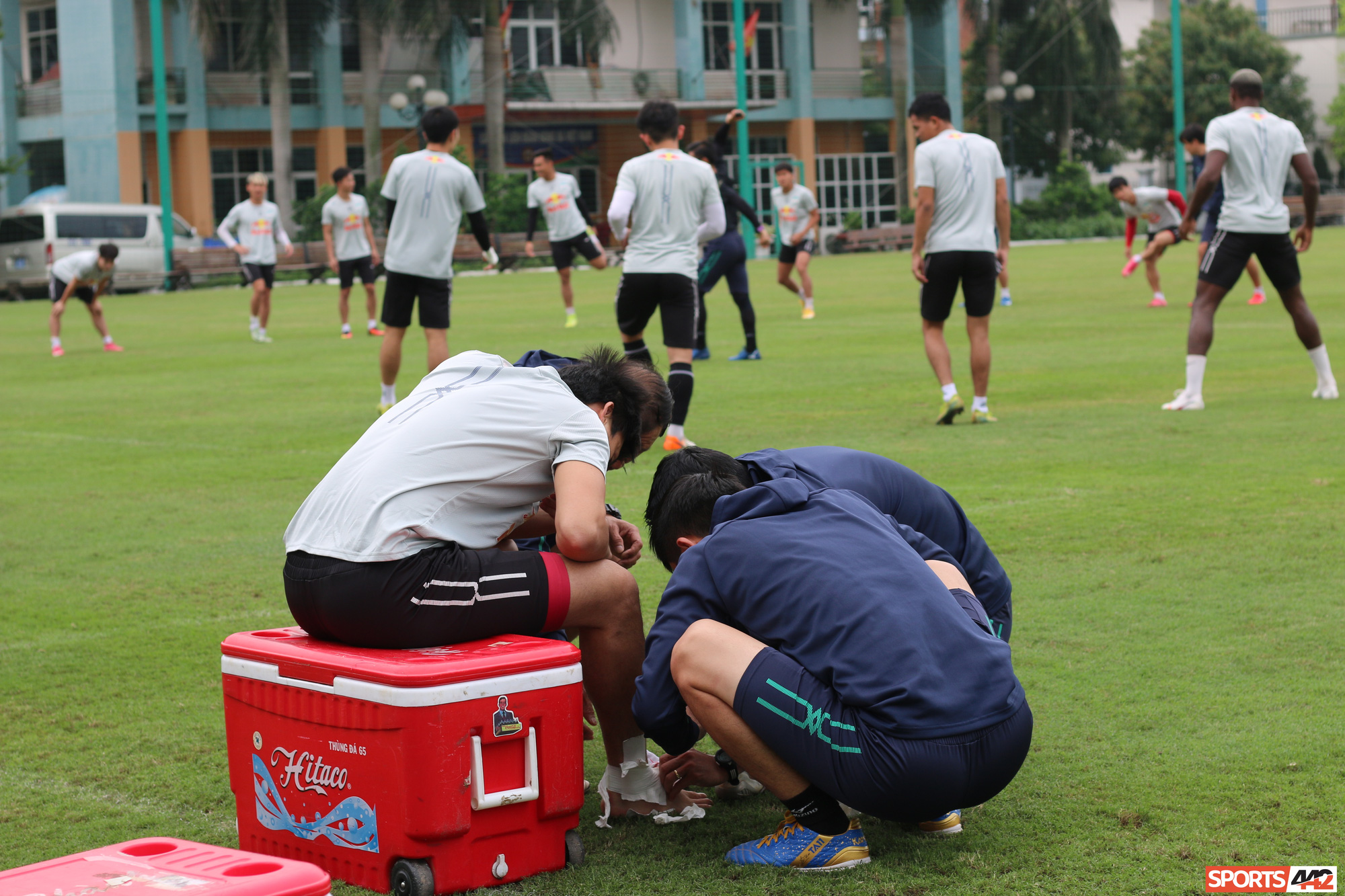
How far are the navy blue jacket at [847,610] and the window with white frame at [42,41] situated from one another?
158ft

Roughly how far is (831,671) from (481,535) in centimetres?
94

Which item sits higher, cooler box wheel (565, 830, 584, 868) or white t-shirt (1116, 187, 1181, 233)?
white t-shirt (1116, 187, 1181, 233)

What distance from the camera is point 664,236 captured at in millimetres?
9227

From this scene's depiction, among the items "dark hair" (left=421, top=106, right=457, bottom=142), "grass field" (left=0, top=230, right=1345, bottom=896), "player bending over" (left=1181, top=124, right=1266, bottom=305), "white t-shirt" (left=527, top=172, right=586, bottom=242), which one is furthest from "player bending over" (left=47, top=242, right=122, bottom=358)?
"player bending over" (left=1181, top=124, right=1266, bottom=305)

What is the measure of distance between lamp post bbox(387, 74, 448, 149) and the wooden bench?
12.5m

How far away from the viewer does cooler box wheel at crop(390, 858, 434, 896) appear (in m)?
3.03

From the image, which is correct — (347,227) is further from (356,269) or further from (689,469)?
(689,469)

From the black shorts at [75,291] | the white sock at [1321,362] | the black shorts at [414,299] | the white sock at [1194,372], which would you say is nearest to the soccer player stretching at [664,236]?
the black shorts at [414,299]

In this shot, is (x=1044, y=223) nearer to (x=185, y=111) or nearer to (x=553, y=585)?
(x=185, y=111)

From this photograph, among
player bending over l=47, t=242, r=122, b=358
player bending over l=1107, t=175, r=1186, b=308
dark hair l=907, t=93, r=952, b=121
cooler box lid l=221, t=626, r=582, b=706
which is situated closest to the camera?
cooler box lid l=221, t=626, r=582, b=706

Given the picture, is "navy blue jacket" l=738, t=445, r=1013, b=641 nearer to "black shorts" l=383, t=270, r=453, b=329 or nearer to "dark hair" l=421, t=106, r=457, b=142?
"dark hair" l=421, t=106, r=457, b=142

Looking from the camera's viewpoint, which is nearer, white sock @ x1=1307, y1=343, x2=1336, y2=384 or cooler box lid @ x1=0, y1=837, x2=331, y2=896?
cooler box lid @ x1=0, y1=837, x2=331, y2=896

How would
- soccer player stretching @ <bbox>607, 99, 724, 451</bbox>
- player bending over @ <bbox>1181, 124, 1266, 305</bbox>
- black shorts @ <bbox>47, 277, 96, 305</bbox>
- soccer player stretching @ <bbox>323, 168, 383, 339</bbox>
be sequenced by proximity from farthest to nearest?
soccer player stretching @ <bbox>323, 168, 383, 339</bbox> → black shorts @ <bbox>47, 277, 96, 305</bbox> → player bending over @ <bbox>1181, 124, 1266, 305</bbox> → soccer player stretching @ <bbox>607, 99, 724, 451</bbox>

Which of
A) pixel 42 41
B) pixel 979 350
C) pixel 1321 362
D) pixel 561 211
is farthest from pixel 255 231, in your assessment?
pixel 42 41
